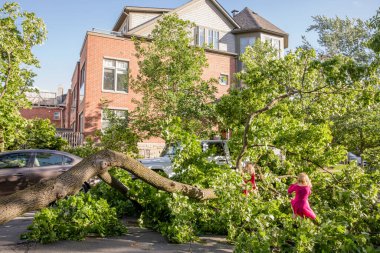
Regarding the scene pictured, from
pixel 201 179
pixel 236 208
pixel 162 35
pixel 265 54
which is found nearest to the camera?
pixel 236 208

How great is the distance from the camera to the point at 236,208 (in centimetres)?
577

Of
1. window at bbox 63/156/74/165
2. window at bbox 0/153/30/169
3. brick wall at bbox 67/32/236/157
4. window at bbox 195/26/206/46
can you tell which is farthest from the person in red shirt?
window at bbox 195/26/206/46

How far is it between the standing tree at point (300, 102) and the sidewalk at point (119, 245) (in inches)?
104

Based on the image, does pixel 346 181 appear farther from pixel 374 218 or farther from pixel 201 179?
pixel 201 179

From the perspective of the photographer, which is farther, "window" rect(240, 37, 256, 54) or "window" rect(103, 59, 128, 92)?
"window" rect(240, 37, 256, 54)

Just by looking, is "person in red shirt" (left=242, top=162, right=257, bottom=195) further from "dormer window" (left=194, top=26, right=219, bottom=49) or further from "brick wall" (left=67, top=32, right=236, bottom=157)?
"dormer window" (left=194, top=26, right=219, bottom=49)

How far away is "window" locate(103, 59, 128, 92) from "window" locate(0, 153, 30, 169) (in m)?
13.7

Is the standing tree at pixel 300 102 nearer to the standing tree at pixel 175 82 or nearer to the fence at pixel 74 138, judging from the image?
the standing tree at pixel 175 82

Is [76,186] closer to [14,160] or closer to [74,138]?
[14,160]

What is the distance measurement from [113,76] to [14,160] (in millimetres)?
14281

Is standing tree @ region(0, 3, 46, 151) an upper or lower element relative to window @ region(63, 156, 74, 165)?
upper

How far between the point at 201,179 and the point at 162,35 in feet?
36.5

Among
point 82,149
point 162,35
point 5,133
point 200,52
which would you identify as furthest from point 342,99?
point 82,149

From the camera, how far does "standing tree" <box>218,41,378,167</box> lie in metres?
7.60
